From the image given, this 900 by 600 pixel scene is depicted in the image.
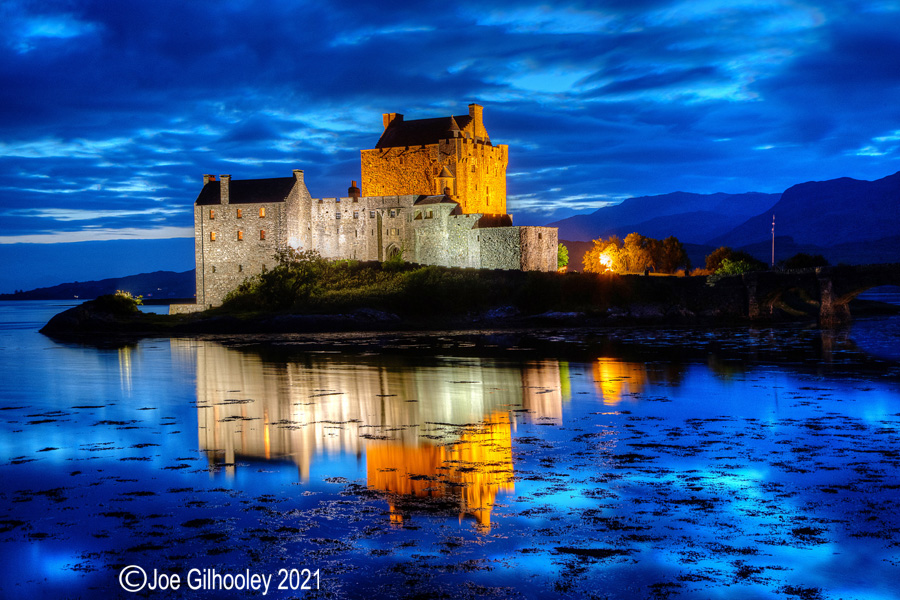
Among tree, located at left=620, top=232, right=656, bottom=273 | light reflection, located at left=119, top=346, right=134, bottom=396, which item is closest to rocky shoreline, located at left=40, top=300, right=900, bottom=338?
light reflection, located at left=119, top=346, right=134, bottom=396

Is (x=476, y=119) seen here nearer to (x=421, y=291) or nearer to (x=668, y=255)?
(x=421, y=291)

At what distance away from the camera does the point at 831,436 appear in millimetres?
13617

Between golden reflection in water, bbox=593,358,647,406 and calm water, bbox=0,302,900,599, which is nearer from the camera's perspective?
calm water, bbox=0,302,900,599

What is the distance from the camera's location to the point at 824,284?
5409cm

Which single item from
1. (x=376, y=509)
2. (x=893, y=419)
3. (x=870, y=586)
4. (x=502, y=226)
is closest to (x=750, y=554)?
(x=870, y=586)

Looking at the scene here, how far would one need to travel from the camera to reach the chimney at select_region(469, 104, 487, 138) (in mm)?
65225

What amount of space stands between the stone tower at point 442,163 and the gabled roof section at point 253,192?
31.8 ft

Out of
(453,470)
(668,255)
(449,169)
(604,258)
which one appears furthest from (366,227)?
(453,470)

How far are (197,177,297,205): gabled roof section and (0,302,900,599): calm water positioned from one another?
36.2 m

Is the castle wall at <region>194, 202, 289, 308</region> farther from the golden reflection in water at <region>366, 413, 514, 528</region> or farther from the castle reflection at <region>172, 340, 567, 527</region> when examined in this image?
the golden reflection in water at <region>366, 413, 514, 528</region>

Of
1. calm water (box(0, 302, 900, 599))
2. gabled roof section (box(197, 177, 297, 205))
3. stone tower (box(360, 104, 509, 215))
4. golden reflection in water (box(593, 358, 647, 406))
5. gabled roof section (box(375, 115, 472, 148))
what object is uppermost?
gabled roof section (box(375, 115, 472, 148))

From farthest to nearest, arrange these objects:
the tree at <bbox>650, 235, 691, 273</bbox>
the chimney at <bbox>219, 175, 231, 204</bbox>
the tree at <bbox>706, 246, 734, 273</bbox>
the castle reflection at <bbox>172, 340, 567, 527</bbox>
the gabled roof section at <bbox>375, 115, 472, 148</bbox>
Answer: the tree at <bbox>706, 246, 734, 273</bbox> < the tree at <bbox>650, 235, 691, 273</bbox> < the gabled roof section at <bbox>375, 115, 472, 148</bbox> < the chimney at <bbox>219, 175, 231, 204</bbox> < the castle reflection at <bbox>172, 340, 567, 527</bbox>

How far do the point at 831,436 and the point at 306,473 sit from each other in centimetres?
925

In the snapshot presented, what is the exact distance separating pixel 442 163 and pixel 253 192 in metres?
15.3
